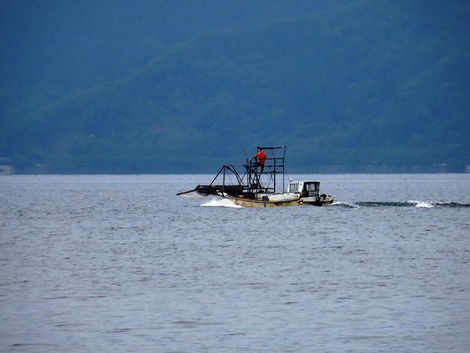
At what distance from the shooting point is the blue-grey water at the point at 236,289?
118ft

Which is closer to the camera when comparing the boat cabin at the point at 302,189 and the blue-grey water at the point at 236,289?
the blue-grey water at the point at 236,289

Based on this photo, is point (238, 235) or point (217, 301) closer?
point (217, 301)

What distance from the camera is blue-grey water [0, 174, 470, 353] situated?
118ft

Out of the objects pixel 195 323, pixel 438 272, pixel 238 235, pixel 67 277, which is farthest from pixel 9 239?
pixel 195 323

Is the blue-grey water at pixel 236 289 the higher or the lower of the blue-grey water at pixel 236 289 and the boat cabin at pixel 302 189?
the lower

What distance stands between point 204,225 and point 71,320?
180 ft

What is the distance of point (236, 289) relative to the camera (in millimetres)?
47250

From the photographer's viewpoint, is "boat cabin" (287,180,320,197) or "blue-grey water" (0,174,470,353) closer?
"blue-grey water" (0,174,470,353)

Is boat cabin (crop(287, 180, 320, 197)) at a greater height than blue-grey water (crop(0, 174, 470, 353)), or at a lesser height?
greater

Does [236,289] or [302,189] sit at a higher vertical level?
[302,189]

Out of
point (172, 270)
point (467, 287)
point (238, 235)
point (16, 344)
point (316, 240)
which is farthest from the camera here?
point (238, 235)

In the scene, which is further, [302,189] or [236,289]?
[302,189]

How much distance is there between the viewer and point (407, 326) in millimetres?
37688

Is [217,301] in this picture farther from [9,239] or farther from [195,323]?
[9,239]
